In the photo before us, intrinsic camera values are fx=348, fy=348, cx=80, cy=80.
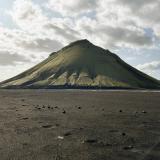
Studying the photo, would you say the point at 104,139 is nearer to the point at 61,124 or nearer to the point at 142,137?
the point at 142,137

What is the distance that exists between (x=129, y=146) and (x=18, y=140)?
21.6 ft

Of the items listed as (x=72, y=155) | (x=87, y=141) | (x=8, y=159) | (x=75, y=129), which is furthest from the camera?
(x=75, y=129)

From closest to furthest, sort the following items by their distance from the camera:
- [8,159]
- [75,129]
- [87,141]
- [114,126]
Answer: [8,159], [87,141], [75,129], [114,126]

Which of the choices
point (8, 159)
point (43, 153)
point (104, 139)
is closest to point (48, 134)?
point (104, 139)

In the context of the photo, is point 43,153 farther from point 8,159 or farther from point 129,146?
point 129,146

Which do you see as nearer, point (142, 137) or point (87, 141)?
point (87, 141)

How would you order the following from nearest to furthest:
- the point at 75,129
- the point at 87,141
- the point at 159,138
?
the point at 87,141
the point at 159,138
the point at 75,129

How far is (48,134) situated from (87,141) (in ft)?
12.0

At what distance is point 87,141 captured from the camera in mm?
20188

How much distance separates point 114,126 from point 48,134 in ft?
22.0

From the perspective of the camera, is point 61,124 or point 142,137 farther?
point 61,124

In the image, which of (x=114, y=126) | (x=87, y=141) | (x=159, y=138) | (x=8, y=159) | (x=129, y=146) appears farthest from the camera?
(x=114, y=126)

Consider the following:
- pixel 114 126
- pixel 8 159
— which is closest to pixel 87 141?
pixel 8 159

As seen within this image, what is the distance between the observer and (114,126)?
27.5 meters
